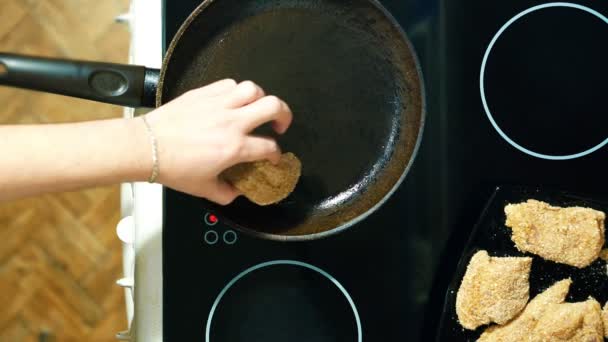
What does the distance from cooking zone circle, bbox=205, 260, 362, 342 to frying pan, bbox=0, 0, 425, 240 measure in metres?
0.08

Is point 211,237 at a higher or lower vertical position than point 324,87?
lower

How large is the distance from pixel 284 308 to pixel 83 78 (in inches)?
14.8

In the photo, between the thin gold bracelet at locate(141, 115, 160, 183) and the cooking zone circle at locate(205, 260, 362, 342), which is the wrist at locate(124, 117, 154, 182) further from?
the cooking zone circle at locate(205, 260, 362, 342)

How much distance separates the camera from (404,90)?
713mm

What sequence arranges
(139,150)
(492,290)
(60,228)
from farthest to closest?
(60,228) < (492,290) < (139,150)

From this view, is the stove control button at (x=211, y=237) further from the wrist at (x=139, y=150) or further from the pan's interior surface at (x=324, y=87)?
the wrist at (x=139, y=150)

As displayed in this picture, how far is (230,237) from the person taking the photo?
2.38ft

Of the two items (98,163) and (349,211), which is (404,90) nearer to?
(349,211)

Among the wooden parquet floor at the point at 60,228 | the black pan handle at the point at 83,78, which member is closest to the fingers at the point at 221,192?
the black pan handle at the point at 83,78

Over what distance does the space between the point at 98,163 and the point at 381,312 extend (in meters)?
0.42

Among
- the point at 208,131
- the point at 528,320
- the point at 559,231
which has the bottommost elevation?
the point at 528,320

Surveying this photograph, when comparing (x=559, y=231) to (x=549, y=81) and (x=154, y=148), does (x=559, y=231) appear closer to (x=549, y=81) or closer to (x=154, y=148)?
(x=549, y=81)

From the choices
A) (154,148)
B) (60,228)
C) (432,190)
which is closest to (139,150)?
(154,148)

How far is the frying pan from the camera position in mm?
693
